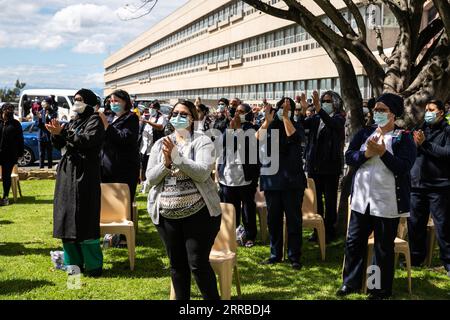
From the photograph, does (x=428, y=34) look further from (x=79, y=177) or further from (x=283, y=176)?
(x=79, y=177)

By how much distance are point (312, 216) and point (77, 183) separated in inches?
124

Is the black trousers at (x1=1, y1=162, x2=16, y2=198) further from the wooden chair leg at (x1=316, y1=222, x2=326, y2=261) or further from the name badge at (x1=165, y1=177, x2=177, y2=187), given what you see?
the name badge at (x1=165, y1=177, x2=177, y2=187)

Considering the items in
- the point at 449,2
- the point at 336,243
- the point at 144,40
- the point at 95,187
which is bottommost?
the point at 336,243

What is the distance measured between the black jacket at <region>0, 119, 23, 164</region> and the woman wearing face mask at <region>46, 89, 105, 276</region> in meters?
4.87

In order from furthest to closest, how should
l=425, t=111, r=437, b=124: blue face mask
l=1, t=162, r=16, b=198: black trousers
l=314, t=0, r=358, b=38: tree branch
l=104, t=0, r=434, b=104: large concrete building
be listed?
l=104, t=0, r=434, b=104: large concrete building, l=1, t=162, r=16, b=198: black trousers, l=314, t=0, r=358, b=38: tree branch, l=425, t=111, r=437, b=124: blue face mask

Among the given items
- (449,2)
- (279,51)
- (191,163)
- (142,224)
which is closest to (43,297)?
(191,163)

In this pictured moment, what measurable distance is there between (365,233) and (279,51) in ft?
108

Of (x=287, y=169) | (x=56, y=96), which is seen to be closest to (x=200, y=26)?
(x=56, y=96)

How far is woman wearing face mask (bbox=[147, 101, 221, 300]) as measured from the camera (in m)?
4.48

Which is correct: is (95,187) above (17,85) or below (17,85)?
below

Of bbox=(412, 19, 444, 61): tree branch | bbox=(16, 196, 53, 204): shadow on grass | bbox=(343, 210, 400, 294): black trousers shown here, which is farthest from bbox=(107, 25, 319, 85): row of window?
bbox=(343, 210, 400, 294): black trousers

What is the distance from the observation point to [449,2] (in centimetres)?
680

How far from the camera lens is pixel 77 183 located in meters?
6.08
